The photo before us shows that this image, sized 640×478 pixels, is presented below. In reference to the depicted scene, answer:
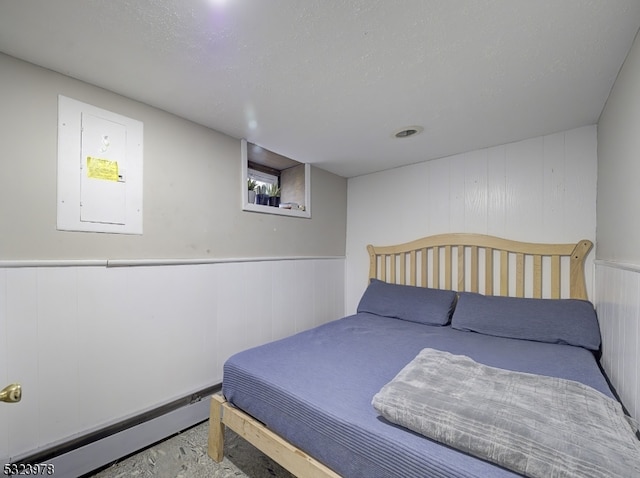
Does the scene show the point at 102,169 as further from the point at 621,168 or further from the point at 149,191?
the point at 621,168

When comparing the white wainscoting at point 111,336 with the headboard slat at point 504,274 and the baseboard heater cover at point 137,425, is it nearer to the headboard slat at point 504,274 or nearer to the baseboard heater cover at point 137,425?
the baseboard heater cover at point 137,425

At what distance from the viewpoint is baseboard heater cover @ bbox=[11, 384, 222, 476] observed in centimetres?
128

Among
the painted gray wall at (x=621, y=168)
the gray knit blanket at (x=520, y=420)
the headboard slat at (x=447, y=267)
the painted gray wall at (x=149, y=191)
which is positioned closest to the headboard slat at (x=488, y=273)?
the headboard slat at (x=447, y=267)

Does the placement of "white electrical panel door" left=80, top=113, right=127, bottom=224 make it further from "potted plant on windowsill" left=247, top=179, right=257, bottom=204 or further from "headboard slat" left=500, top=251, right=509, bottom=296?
"headboard slat" left=500, top=251, right=509, bottom=296

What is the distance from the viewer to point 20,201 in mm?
1248

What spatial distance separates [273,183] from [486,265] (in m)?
2.03

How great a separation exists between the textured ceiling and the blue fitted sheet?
1.43 m

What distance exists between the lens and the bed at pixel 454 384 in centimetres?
79

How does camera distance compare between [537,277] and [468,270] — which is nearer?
[537,277]

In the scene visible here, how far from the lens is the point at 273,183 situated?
2.72 m

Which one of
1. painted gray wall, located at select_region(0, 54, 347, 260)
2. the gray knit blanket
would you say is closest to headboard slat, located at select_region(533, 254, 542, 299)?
the gray knit blanket

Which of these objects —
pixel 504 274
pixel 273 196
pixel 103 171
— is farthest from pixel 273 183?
pixel 504 274

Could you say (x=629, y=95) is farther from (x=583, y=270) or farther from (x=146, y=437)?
(x=146, y=437)

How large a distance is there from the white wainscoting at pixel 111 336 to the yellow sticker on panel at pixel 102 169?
0.48 metres
